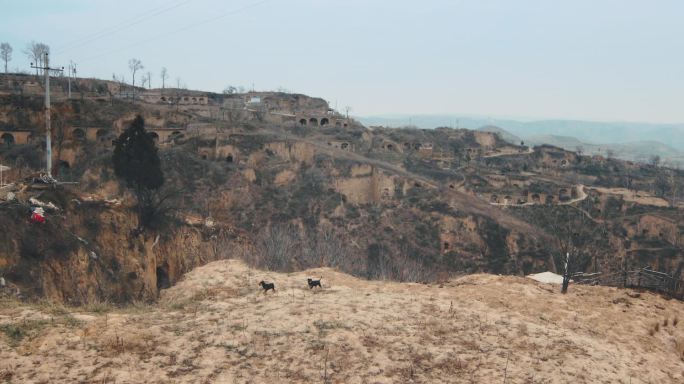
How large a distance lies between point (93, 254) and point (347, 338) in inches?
779

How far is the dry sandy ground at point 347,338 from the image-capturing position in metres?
10.2

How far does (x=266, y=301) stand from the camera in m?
15.1

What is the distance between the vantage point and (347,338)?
12.0m

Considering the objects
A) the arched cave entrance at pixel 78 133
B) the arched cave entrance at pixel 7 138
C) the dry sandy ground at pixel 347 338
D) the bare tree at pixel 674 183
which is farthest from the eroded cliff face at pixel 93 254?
the bare tree at pixel 674 183

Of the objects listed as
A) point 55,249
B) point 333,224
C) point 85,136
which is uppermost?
point 85,136

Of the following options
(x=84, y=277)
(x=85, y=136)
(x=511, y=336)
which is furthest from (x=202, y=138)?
(x=511, y=336)

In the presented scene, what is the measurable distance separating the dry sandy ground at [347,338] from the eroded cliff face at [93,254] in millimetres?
7773

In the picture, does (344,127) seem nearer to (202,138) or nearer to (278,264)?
(202,138)

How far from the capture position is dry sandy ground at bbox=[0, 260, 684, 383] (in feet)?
33.4

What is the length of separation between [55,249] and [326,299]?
16.2 m

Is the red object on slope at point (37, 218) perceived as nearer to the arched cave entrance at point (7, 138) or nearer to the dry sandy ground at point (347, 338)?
the dry sandy ground at point (347, 338)

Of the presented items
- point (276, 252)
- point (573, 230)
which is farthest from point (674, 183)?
point (276, 252)

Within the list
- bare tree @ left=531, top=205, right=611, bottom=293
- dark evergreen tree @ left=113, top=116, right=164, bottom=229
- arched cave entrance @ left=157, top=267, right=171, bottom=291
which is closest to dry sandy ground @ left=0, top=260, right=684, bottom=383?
arched cave entrance @ left=157, top=267, right=171, bottom=291

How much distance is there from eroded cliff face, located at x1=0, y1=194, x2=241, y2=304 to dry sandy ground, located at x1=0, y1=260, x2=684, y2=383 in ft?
25.5
